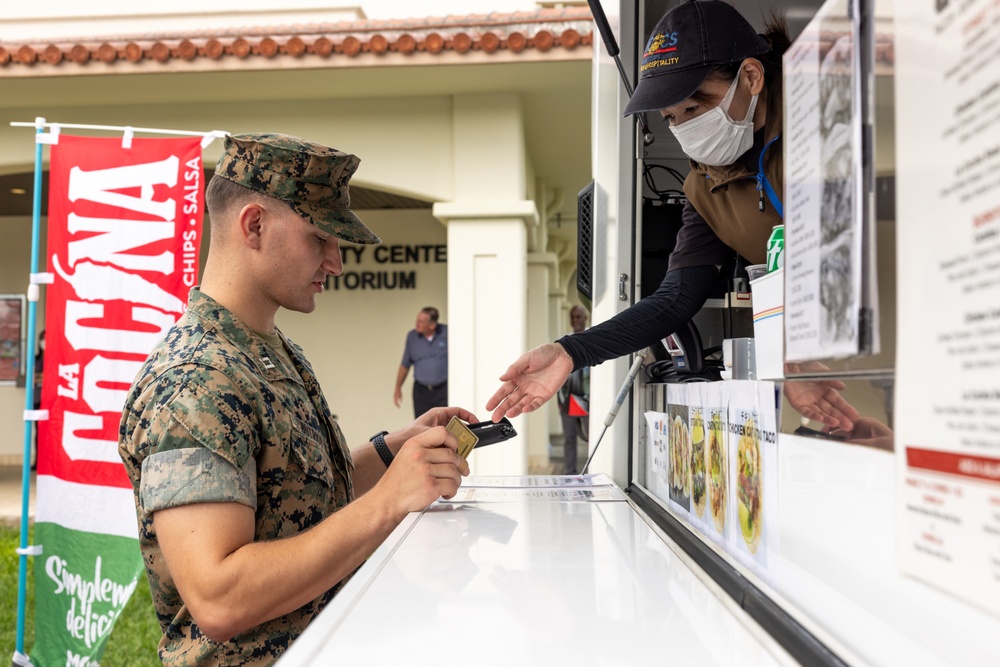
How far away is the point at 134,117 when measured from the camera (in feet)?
22.6

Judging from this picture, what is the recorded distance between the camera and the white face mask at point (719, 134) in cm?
161

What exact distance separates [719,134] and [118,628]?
4336 mm

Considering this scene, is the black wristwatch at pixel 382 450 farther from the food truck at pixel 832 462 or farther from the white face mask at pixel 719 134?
the white face mask at pixel 719 134

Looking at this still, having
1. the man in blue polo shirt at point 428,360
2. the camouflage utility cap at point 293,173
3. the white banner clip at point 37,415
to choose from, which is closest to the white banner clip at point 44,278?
the white banner clip at point 37,415

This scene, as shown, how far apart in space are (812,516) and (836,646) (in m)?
0.13

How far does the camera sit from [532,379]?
182cm

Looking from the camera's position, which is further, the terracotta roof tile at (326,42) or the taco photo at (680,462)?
the terracotta roof tile at (326,42)

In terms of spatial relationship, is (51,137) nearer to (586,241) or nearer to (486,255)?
(586,241)

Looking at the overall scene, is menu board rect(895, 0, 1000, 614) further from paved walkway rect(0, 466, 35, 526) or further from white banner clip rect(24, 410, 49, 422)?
paved walkway rect(0, 466, 35, 526)

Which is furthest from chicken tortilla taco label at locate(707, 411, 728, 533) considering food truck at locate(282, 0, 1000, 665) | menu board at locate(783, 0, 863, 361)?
menu board at locate(783, 0, 863, 361)

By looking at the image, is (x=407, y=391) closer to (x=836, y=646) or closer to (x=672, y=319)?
(x=672, y=319)

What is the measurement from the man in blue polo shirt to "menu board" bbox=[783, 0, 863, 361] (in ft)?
24.8

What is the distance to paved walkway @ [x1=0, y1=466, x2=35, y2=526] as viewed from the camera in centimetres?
700

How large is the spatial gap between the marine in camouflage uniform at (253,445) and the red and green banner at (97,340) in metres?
2.07
